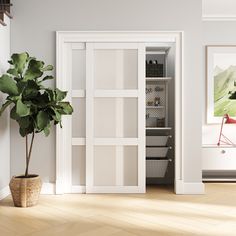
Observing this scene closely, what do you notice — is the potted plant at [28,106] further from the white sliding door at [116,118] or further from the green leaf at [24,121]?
the white sliding door at [116,118]

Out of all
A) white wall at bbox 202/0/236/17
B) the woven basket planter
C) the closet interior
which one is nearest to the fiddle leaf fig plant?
the woven basket planter

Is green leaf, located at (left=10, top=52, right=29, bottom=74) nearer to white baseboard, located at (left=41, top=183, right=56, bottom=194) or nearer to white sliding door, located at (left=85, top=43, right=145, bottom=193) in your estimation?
white sliding door, located at (left=85, top=43, right=145, bottom=193)

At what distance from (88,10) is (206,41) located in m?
2.19

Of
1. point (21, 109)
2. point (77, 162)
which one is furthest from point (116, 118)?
point (21, 109)

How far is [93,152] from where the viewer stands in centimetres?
499

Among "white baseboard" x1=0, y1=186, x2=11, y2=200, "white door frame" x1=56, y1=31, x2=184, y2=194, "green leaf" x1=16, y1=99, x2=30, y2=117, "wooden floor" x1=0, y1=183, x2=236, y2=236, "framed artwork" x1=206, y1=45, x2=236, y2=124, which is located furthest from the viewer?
"framed artwork" x1=206, y1=45, x2=236, y2=124

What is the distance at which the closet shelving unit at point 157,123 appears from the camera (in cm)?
557

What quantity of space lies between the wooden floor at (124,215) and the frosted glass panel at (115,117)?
82 centimetres

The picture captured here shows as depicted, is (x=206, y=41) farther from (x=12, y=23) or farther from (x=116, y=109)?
(x=12, y=23)

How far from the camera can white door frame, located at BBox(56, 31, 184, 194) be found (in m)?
4.92

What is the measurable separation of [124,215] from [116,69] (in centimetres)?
201

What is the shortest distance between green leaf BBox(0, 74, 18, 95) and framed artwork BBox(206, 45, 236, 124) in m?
3.26

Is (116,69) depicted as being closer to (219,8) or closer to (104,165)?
(104,165)

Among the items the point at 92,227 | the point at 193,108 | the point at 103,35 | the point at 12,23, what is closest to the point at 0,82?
the point at 12,23
